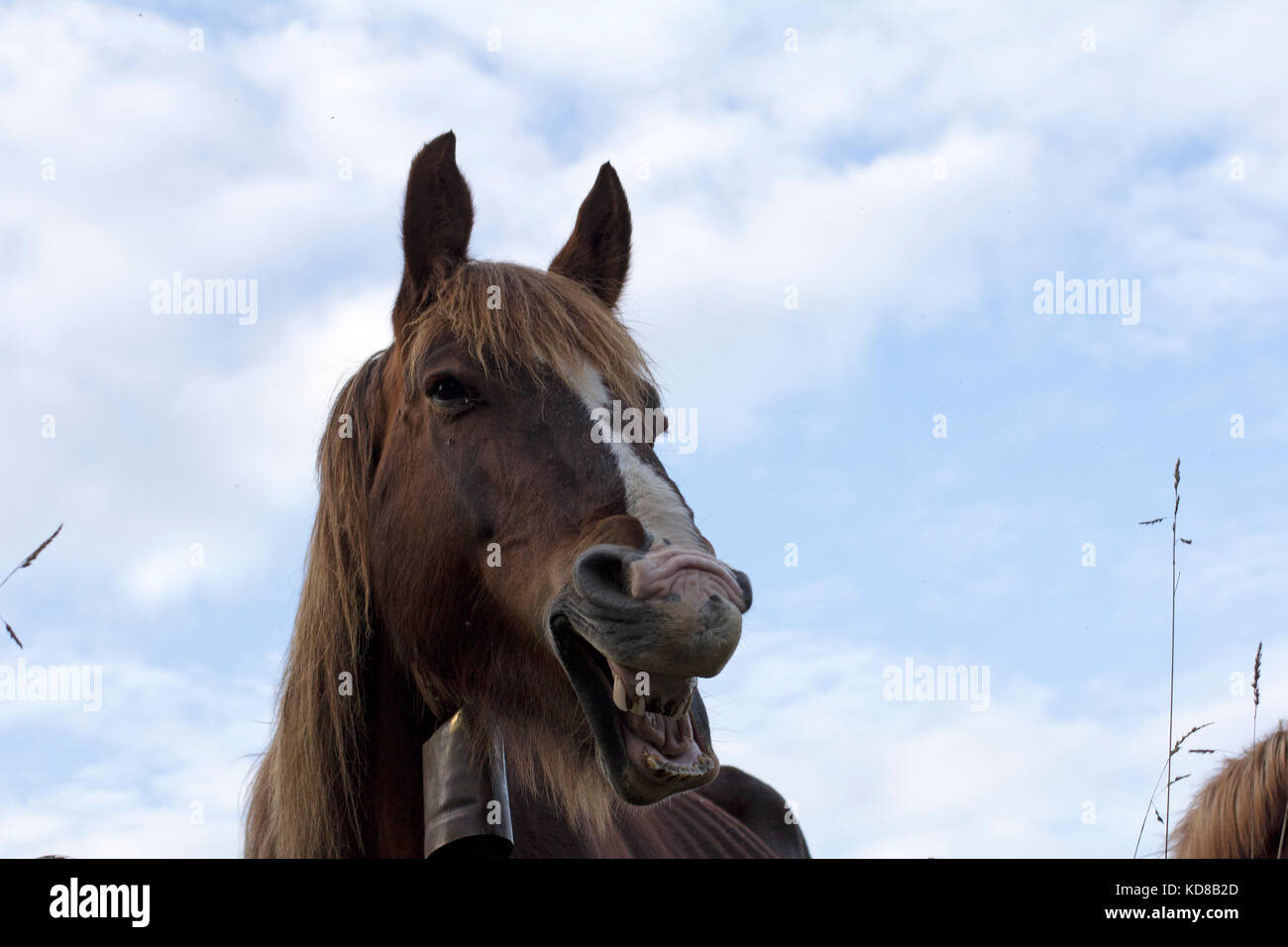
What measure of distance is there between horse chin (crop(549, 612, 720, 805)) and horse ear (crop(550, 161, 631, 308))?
167 centimetres

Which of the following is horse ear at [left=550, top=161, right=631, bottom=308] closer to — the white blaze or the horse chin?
the white blaze

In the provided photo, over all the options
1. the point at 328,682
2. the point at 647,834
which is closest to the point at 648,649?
the point at 328,682

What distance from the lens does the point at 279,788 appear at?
347 cm

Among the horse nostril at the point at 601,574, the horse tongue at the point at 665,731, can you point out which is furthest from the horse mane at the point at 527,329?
the horse tongue at the point at 665,731

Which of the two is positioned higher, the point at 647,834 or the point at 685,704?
the point at 685,704

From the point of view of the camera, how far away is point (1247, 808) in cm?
425

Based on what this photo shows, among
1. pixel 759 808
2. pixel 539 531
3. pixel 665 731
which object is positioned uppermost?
pixel 539 531

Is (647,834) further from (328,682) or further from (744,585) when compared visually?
(744,585)

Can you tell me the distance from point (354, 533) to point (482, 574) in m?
0.54

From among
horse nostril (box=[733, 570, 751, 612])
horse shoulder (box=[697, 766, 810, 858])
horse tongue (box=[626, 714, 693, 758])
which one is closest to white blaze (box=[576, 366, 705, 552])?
horse nostril (box=[733, 570, 751, 612])

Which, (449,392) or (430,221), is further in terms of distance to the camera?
(430,221)

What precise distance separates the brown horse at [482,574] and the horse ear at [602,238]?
15.3 inches

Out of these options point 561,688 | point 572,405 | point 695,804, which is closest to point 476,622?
point 561,688

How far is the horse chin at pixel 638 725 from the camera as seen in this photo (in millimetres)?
2773
